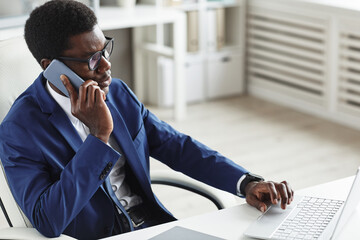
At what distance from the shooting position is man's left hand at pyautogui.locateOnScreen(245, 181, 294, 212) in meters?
1.49

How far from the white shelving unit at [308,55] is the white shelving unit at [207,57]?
12 centimetres

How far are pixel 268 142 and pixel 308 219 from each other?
2447 mm

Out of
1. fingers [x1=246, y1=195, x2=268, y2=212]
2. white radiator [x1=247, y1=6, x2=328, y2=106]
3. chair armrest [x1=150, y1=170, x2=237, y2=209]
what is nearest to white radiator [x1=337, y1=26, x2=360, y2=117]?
white radiator [x1=247, y1=6, x2=328, y2=106]

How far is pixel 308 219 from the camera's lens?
1.41 metres

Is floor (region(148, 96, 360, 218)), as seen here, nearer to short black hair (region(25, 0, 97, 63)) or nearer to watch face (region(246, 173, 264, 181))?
watch face (region(246, 173, 264, 181))

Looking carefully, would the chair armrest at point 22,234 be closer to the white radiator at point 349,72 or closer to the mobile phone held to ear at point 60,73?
the mobile phone held to ear at point 60,73

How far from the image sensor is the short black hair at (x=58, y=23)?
4.86ft

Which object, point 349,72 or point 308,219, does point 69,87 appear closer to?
point 308,219

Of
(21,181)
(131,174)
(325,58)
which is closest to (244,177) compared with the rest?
(131,174)

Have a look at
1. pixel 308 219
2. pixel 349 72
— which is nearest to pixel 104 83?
pixel 308 219

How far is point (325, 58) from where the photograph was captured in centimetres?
428

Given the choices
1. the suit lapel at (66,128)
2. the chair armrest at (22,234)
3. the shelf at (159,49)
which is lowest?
the shelf at (159,49)

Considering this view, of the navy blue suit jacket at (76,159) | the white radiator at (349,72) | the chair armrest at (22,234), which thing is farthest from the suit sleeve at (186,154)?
the white radiator at (349,72)

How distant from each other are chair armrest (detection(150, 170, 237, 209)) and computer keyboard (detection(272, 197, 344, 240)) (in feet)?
0.86
